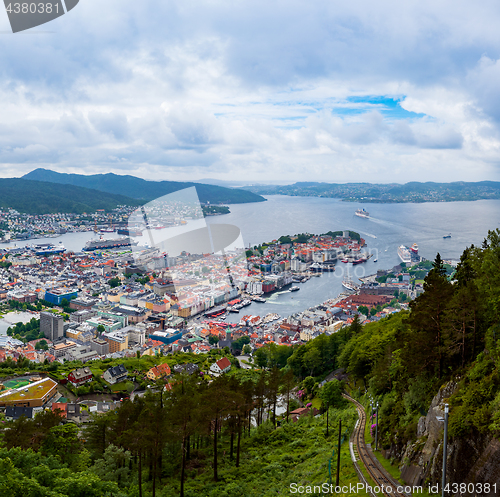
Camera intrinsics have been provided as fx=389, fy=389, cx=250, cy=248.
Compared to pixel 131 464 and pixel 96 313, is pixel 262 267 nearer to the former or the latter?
pixel 96 313

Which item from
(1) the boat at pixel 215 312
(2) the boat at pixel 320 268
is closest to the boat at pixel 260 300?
(1) the boat at pixel 215 312

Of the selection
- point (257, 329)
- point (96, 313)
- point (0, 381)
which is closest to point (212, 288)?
point (257, 329)

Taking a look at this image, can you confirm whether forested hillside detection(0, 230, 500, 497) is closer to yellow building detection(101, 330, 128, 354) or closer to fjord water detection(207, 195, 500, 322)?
yellow building detection(101, 330, 128, 354)

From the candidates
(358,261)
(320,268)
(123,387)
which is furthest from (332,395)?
(358,261)

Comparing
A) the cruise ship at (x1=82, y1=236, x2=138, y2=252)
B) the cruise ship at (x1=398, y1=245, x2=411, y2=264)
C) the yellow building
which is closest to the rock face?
the yellow building

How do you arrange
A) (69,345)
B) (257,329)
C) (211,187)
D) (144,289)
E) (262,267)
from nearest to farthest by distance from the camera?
(69,345) < (257,329) < (144,289) < (262,267) < (211,187)

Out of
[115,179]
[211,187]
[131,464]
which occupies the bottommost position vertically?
[131,464]

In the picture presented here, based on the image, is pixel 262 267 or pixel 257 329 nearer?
pixel 257 329
